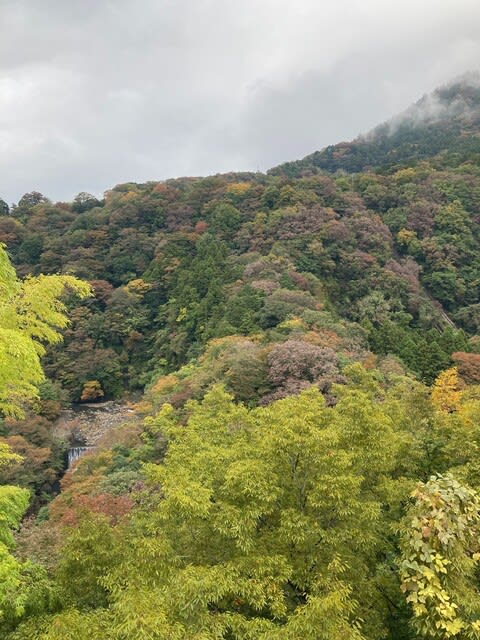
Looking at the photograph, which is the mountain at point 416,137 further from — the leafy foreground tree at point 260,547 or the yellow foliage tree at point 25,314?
the yellow foliage tree at point 25,314

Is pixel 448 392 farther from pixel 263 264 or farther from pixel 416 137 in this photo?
pixel 416 137

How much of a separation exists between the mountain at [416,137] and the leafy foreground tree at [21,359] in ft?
278

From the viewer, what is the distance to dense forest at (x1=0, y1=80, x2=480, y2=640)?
619 cm

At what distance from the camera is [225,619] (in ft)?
19.6

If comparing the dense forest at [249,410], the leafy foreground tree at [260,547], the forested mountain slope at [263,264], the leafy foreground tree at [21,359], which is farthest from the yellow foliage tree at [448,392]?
the leafy foreground tree at [21,359]

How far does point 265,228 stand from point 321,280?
9064 millimetres

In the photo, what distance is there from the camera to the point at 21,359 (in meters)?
→ 6.30

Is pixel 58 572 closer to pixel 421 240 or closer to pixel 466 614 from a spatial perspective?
pixel 466 614

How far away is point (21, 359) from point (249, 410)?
15.0 metres

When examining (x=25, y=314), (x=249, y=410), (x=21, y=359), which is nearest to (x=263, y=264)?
(x=249, y=410)

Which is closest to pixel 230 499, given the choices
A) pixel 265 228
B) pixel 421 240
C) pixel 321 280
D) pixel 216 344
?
pixel 216 344

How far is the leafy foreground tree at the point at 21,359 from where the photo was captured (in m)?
6.18

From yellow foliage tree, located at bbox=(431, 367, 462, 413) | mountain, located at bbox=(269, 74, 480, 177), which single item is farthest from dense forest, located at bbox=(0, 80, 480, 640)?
mountain, located at bbox=(269, 74, 480, 177)

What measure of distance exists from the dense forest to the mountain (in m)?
14.5
